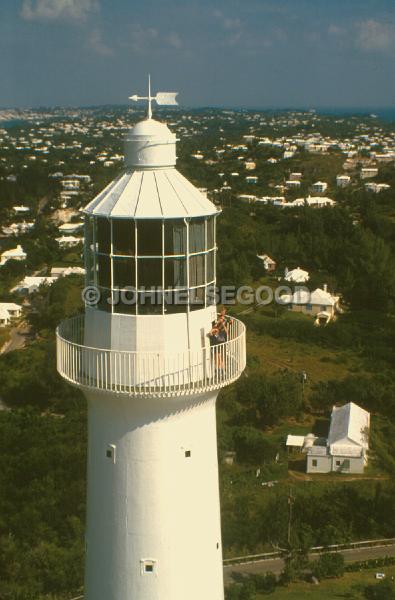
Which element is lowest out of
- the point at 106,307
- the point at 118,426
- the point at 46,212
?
the point at 46,212

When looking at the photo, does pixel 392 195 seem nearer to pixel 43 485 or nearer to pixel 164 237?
pixel 43 485

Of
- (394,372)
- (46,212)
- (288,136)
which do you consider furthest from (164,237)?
(288,136)

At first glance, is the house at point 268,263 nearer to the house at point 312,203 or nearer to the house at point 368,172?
the house at point 312,203

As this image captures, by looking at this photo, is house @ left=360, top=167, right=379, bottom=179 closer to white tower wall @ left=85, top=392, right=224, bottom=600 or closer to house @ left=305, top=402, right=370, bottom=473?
house @ left=305, top=402, right=370, bottom=473

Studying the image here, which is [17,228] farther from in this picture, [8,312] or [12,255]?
[8,312]

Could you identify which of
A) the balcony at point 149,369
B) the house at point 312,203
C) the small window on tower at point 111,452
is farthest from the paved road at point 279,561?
the house at point 312,203

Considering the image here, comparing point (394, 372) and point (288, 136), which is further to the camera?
point (288, 136)
